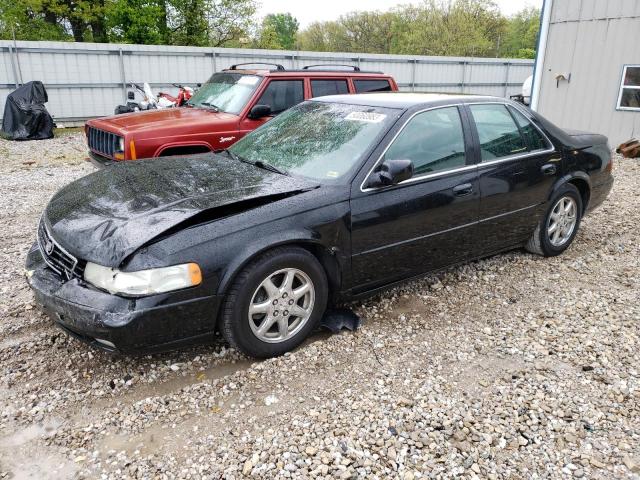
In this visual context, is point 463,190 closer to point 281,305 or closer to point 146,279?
point 281,305

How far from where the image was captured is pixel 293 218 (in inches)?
126

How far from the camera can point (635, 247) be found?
18.0 ft

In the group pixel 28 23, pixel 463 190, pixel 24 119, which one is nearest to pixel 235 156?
pixel 463 190

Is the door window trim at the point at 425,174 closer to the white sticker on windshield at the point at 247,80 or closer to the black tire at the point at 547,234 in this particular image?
the black tire at the point at 547,234

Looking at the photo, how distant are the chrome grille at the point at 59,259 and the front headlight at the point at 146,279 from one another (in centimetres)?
14

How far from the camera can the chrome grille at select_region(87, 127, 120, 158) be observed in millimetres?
6431

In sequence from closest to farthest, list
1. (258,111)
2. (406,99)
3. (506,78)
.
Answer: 1. (406,99)
2. (258,111)
3. (506,78)

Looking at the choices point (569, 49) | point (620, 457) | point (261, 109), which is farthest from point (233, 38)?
point (620, 457)

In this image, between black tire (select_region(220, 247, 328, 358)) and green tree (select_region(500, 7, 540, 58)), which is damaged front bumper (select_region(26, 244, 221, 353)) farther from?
green tree (select_region(500, 7, 540, 58))

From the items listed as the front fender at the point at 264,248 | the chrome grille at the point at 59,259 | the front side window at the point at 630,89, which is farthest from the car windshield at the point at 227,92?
the front side window at the point at 630,89

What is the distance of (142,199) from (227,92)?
4.71 metres

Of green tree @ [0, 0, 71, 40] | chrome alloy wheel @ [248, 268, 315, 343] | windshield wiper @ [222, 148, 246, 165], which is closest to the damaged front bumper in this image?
chrome alloy wheel @ [248, 268, 315, 343]

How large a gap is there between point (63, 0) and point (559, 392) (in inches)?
1080

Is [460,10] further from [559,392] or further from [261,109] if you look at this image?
[559,392]
